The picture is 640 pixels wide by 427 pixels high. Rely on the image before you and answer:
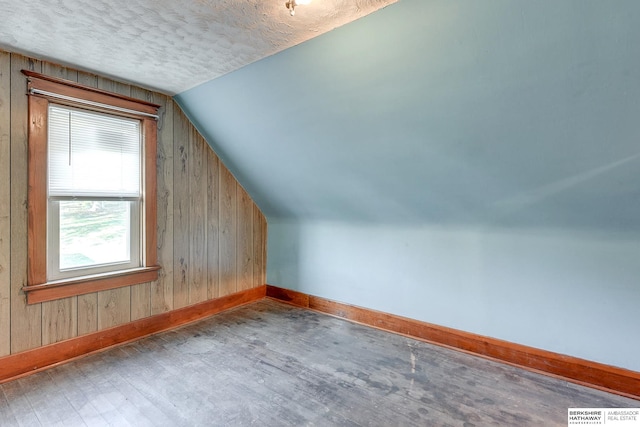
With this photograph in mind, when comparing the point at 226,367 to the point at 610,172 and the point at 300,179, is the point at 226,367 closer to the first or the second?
the point at 300,179

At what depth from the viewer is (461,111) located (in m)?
1.85

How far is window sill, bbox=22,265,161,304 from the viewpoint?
87.2 inches

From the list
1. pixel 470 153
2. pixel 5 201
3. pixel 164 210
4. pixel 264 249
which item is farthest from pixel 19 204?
pixel 470 153

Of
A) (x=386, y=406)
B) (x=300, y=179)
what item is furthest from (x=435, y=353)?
(x=300, y=179)

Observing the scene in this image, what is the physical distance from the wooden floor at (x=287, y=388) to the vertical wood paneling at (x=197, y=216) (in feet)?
2.04

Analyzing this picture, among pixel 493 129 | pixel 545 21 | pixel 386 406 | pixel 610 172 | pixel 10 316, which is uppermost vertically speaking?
pixel 545 21

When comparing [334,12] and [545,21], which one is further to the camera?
[334,12]

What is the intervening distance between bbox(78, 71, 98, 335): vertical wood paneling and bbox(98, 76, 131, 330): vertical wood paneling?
3 cm

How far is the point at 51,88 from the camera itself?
2.23 metres

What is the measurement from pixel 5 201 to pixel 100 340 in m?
1.27

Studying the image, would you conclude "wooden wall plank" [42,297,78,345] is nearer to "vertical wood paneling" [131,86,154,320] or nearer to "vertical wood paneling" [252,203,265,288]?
"vertical wood paneling" [131,86,154,320]

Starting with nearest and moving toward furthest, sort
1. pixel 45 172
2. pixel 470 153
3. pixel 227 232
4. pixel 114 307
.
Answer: pixel 470 153 → pixel 45 172 → pixel 114 307 → pixel 227 232

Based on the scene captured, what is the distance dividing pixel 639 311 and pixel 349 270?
7.35 feet

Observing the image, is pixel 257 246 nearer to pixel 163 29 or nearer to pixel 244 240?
pixel 244 240
